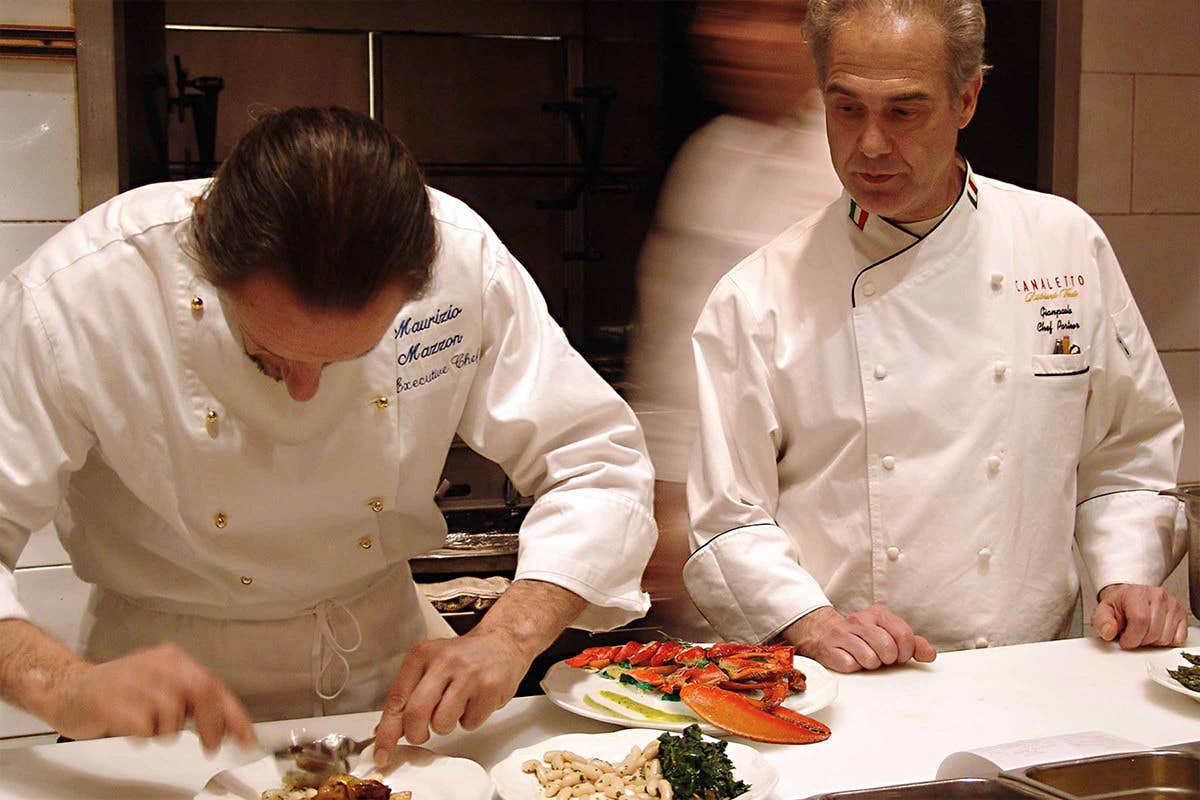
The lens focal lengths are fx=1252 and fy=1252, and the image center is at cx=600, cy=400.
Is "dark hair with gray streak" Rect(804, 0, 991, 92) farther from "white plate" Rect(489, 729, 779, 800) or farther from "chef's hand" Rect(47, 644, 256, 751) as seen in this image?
"chef's hand" Rect(47, 644, 256, 751)

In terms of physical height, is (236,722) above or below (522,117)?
below

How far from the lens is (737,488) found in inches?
77.7

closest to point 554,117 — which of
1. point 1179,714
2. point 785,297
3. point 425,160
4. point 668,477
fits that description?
point 425,160

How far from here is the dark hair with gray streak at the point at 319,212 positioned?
1.24 m

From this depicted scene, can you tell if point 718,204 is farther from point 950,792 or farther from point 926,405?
point 950,792

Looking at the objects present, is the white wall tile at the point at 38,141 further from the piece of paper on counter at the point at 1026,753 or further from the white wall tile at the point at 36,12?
the piece of paper on counter at the point at 1026,753

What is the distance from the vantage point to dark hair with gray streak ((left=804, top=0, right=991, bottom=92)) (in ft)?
6.13

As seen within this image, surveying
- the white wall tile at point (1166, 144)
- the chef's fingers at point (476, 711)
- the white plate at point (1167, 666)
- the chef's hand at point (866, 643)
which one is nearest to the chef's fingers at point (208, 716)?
the chef's fingers at point (476, 711)

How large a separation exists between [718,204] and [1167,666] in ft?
4.59

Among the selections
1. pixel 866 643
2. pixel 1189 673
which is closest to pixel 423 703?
pixel 866 643

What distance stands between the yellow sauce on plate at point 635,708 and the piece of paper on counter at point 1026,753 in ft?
1.02

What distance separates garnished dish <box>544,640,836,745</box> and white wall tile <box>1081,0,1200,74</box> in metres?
2.22

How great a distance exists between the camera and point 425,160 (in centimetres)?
395

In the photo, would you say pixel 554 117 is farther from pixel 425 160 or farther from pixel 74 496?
pixel 74 496
